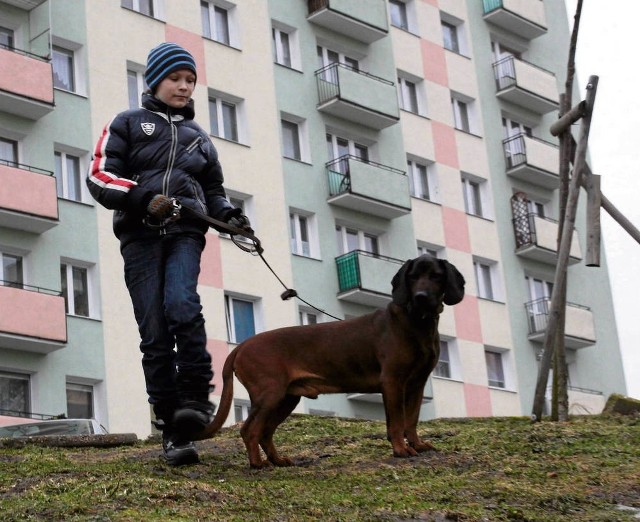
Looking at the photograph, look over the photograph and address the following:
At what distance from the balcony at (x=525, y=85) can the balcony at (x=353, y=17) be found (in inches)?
255

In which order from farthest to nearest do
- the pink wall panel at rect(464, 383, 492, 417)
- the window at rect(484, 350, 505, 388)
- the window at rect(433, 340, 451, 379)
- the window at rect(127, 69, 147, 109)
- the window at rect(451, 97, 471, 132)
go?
the window at rect(451, 97, 471, 132), the window at rect(484, 350, 505, 388), the window at rect(433, 340, 451, 379), the pink wall panel at rect(464, 383, 492, 417), the window at rect(127, 69, 147, 109)

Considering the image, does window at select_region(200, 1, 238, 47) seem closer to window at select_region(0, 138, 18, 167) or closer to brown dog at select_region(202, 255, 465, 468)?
window at select_region(0, 138, 18, 167)

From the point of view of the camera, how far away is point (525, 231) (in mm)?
48375

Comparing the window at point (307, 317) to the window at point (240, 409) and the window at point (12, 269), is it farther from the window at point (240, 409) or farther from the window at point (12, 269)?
the window at point (12, 269)

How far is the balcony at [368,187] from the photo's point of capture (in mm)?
41500

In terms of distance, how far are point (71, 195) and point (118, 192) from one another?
2428cm

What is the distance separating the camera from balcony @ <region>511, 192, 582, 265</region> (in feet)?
158

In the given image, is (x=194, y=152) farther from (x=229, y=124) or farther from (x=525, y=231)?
(x=525, y=231)

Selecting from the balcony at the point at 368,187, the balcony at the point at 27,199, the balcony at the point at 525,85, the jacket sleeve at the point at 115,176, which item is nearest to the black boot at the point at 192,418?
the jacket sleeve at the point at 115,176

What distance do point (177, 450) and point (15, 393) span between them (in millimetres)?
21836

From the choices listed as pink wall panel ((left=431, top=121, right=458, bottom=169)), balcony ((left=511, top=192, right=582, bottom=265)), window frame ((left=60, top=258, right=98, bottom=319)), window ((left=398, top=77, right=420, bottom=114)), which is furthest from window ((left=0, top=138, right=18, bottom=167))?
balcony ((left=511, top=192, right=582, bottom=265))

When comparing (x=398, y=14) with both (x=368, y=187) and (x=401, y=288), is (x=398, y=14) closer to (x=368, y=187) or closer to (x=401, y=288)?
(x=368, y=187)

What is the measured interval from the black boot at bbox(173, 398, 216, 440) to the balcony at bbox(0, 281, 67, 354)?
2082cm

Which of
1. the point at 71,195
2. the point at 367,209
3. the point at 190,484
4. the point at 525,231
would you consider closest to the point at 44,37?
the point at 71,195
